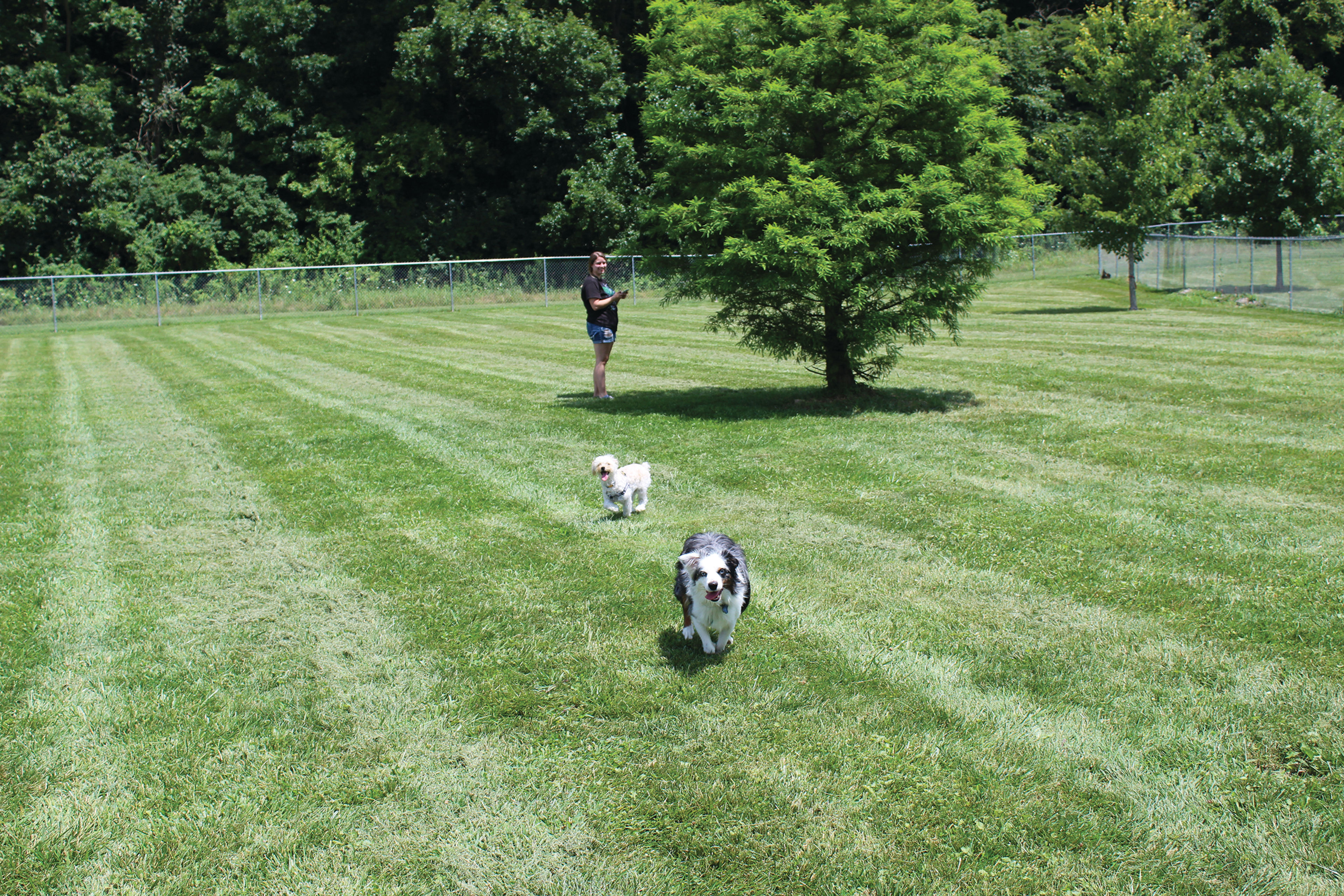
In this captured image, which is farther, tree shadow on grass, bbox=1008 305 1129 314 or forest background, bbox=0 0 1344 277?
forest background, bbox=0 0 1344 277

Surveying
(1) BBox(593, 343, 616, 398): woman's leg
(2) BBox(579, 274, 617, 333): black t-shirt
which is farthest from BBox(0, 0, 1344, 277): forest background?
(1) BBox(593, 343, 616, 398): woman's leg

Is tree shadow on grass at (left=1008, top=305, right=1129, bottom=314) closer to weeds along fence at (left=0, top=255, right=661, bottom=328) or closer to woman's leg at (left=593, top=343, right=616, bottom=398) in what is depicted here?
weeds along fence at (left=0, top=255, right=661, bottom=328)

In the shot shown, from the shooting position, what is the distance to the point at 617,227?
41.0 metres

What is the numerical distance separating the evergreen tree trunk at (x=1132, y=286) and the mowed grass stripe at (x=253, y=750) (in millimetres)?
24136

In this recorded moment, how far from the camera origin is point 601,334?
514 inches

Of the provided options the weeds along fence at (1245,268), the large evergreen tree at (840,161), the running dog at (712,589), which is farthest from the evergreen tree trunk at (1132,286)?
the running dog at (712,589)

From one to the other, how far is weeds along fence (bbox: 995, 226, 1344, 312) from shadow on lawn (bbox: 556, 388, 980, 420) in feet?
39.9

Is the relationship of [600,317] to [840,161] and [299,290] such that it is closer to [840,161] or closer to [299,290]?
[840,161]

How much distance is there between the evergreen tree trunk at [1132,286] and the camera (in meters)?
26.2

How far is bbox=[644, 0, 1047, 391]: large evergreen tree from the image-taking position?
36.2ft

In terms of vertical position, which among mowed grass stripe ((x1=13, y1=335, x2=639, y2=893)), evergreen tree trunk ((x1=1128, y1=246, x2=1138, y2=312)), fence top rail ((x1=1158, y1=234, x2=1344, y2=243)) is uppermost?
fence top rail ((x1=1158, y1=234, x2=1344, y2=243))

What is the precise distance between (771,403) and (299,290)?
967 inches

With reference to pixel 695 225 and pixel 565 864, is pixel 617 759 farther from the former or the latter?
pixel 695 225

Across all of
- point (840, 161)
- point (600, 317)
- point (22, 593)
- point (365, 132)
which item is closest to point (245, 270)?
point (365, 132)
